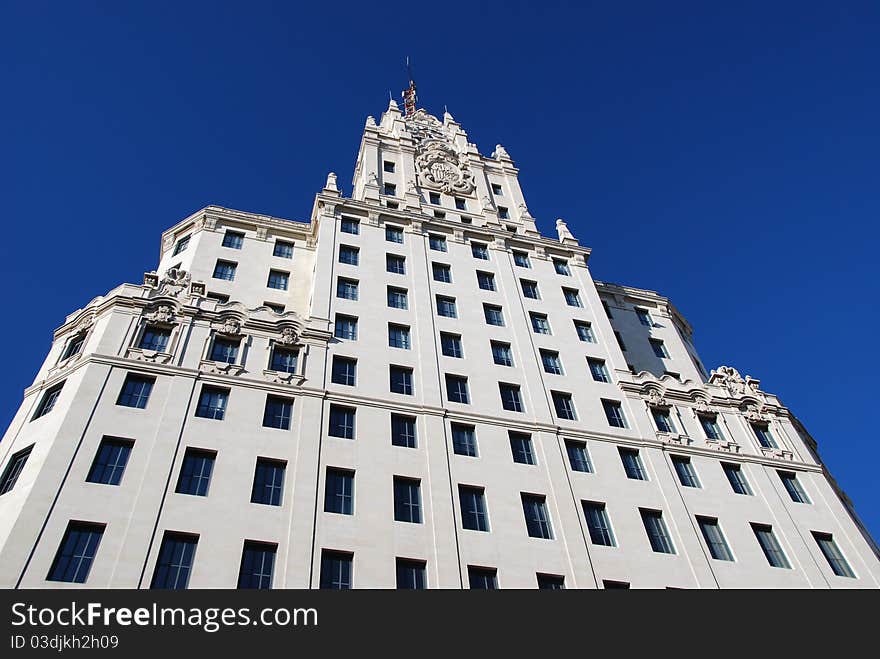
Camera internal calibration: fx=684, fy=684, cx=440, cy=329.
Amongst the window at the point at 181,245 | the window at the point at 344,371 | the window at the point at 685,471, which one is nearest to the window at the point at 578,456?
the window at the point at 685,471

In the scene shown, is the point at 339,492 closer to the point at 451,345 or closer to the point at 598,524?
the point at 598,524

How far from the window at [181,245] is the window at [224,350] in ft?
45.7

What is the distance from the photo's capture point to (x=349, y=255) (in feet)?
143

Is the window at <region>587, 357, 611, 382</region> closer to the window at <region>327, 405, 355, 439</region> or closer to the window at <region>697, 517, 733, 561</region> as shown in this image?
the window at <region>697, 517, 733, 561</region>

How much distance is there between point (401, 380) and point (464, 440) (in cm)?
491

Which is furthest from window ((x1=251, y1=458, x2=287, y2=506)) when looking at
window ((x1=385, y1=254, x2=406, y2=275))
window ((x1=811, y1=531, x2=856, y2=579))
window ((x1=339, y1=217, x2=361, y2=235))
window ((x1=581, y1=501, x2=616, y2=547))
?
window ((x1=811, y1=531, x2=856, y2=579))

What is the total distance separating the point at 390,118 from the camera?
66.1 metres

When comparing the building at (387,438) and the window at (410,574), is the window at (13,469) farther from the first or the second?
the window at (410,574)

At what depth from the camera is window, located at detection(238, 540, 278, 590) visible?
79.7 ft

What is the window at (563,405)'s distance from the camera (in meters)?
36.7

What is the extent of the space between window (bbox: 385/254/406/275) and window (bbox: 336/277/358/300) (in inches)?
117

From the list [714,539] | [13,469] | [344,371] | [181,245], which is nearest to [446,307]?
[344,371]

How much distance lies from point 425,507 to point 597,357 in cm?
1727

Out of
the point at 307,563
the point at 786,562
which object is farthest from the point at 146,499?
the point at 786,562
